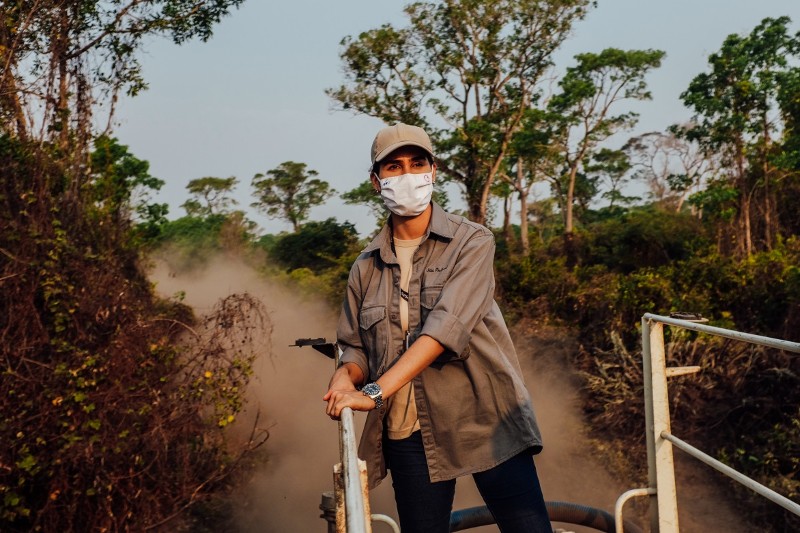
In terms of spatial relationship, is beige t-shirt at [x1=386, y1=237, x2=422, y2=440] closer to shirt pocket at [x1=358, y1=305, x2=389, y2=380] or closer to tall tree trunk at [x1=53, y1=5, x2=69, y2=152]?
shirt pocket at [x1=358, y1=305, x2=389, y2=380]

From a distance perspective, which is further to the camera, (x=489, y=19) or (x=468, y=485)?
(x=489, y=19)

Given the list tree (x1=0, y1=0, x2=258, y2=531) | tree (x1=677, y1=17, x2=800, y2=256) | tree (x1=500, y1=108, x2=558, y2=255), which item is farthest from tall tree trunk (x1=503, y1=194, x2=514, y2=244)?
tree (x1=0, y1=0, x2=258, y2=531)

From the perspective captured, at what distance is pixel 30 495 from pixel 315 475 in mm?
5708

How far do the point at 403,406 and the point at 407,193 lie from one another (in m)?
0.62

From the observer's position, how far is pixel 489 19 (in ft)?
57.8

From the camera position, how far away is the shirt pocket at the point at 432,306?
82.1 inches

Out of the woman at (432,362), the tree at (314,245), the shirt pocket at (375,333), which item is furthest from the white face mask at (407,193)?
the tree at (314,245)

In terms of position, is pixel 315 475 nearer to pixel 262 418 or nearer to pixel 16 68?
pixel 262 418

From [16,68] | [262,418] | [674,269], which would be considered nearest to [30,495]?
[16,68]

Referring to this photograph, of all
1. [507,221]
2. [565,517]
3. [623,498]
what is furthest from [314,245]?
[623,498]

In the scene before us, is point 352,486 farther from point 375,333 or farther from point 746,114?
point 746,114

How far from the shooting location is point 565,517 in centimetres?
315

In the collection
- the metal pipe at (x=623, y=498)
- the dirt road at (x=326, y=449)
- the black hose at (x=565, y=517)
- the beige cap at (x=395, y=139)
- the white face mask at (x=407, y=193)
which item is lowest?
the dirt road at (x=326, y=449)

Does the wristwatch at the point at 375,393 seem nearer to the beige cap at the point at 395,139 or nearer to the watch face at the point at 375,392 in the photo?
the watch face at the point at 375,392
